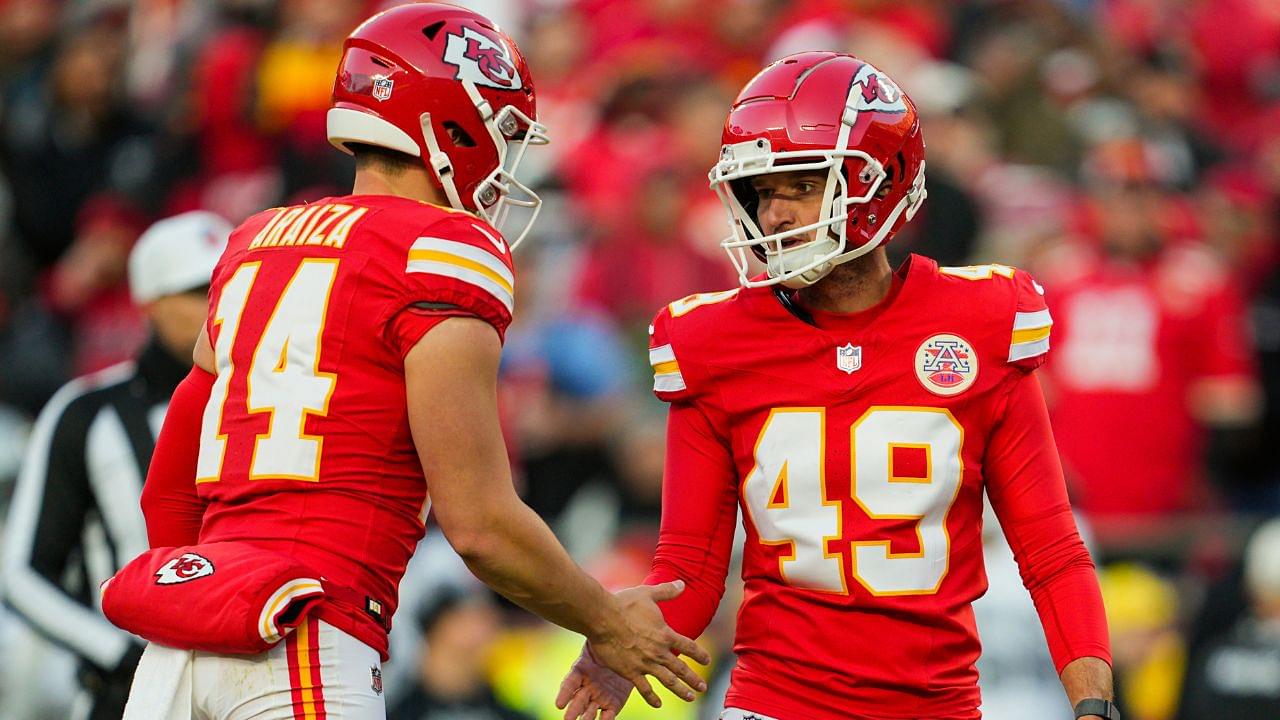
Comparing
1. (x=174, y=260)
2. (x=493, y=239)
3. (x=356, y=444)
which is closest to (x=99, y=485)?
(x=174, y=260)

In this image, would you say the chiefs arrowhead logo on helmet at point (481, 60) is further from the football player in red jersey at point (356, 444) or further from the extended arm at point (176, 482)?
the extended arm at point (176, 482)

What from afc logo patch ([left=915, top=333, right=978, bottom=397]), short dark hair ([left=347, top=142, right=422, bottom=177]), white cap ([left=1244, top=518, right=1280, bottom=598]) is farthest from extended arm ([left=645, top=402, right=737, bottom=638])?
white cap ([left=1244, top=518, right=1280, bottom=598])

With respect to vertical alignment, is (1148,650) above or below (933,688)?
below

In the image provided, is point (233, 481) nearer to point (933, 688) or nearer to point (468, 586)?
point (933, 688)

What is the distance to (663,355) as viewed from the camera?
13.5 ft

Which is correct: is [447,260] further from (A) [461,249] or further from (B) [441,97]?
(B) [441,97]

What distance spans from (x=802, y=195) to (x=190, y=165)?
769 cm

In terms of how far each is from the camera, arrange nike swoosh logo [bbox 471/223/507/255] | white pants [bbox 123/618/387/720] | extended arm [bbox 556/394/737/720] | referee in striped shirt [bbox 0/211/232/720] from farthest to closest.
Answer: referee in striped shirt [bbox 0/211/232/720] < extended arm [bbox 556/394/737/720] < nike swoosh logo [bbox 471/223/507/255] < white pants [bbox 123/618/387/720]

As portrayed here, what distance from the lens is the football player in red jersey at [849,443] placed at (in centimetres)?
389

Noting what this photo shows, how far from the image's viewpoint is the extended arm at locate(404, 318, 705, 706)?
3557mm

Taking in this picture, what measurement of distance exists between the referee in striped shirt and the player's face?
2.11 m

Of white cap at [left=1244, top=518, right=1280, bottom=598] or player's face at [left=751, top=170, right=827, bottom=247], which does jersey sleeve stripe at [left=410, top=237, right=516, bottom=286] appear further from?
white cap at [left=1244, top=518, right=1280, bottom=598]

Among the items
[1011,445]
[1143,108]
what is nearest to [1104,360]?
[1143,108]

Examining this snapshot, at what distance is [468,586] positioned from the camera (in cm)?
785
